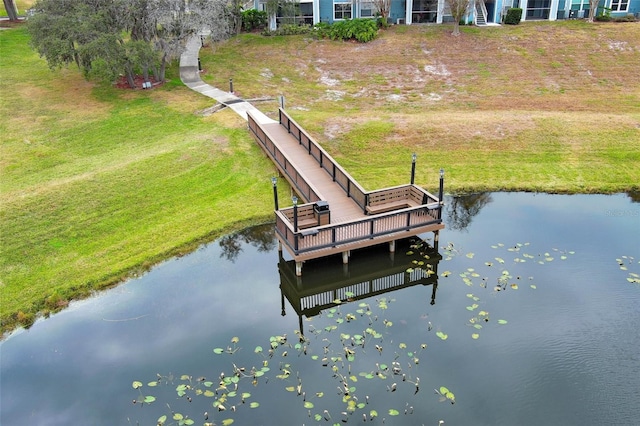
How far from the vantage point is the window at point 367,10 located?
47.0 m

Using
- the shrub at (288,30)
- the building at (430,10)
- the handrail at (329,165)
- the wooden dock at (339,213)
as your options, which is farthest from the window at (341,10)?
the wooden dock at (339,213)

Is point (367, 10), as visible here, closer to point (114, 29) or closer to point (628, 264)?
point (114, 29)

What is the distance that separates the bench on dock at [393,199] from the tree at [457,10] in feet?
91.0

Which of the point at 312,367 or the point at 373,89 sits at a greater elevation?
the point at 373,89

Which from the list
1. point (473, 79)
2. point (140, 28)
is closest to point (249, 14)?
point (140, 28)

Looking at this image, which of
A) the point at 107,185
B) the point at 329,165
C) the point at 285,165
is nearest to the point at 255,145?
the point at 285,165

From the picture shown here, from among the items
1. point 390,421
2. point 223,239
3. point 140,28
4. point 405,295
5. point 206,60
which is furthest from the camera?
point 206,60

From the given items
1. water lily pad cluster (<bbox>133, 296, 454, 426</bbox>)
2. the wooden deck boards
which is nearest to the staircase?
the wooden deck boards

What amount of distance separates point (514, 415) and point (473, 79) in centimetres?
2916

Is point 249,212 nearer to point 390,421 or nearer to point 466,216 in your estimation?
point 466,216

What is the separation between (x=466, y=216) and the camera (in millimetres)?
23172

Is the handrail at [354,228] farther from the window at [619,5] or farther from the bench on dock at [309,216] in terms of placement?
the window at [619,5]

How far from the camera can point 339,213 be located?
2069 centimetres

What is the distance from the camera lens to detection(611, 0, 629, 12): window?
1830 inches
